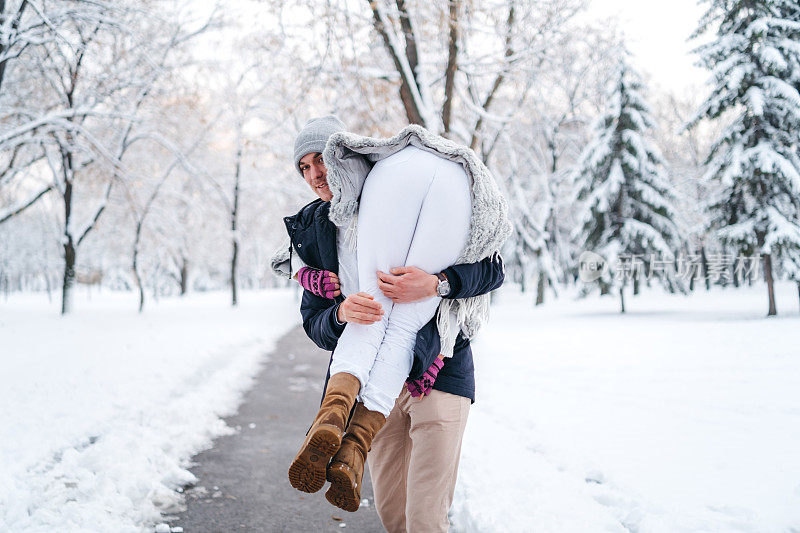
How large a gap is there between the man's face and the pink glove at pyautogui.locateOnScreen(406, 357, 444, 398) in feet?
2.45

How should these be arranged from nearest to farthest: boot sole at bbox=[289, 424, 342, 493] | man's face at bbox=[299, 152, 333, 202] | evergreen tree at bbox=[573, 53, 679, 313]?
1. boot sole at bbox=[289, 424, 342, 493]
2. man's face at bbox=[299, 152, 333, 202]
3. evergreen tree at bbox=[573, 53, 679, 313]

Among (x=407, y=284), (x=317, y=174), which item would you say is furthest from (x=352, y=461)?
(x=317, y=174)

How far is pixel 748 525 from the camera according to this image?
2.97 meters

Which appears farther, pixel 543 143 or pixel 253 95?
pixel 543 143

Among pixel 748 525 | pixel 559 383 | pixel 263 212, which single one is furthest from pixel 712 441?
pixel 263 212

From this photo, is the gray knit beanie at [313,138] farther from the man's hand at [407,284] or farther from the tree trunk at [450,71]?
the tree trunk at [450,71]

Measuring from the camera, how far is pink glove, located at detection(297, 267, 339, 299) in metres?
1.86

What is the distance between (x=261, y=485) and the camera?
12.9 ft

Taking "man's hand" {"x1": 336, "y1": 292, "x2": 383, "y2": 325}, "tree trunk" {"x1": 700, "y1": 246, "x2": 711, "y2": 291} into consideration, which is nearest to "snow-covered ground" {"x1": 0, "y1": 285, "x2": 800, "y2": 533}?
"man's hand" {"x1": 336, "y1": 292, "x2": 383, "y2": 325}

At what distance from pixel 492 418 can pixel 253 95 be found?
70.7 feet

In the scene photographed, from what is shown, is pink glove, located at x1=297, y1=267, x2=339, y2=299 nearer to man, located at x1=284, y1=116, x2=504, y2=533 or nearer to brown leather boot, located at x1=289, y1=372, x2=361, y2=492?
man, located at x1=284, y1=116, x2=504, y2=533

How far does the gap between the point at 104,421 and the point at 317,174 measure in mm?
4605

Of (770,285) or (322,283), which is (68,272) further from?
(770,285)

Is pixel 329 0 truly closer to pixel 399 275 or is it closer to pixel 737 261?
pixel 399 275
